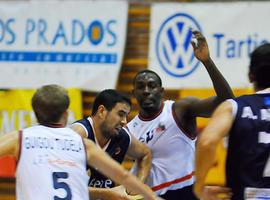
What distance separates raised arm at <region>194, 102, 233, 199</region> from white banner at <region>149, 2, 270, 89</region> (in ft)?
18.5

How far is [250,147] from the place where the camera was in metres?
4.48

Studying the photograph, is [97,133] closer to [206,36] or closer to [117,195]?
[117,195]

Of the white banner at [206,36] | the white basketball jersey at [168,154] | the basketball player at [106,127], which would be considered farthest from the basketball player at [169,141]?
the white banner at [206,36]

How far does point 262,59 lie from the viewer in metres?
4.53

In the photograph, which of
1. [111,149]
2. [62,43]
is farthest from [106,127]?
[62,43]

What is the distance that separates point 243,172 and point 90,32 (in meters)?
6.63

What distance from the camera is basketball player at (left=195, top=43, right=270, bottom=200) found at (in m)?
4.45

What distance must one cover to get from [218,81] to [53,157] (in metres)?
1.72

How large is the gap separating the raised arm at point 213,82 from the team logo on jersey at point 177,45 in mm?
3645

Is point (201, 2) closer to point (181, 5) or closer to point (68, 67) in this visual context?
point (181, 5)

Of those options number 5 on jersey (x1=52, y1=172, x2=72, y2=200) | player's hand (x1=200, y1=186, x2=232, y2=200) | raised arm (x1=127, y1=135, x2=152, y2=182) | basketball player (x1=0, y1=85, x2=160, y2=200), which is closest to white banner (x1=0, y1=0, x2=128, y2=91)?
raised arm (x1=127, y1=135, x2=152, y2=182)

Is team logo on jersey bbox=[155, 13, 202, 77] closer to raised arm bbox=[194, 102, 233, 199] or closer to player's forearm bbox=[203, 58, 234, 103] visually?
player's forearm bbox=[203, 58, 234, 103]

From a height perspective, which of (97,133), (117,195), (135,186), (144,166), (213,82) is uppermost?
(213,82)

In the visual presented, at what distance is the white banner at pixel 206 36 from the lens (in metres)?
10.1
